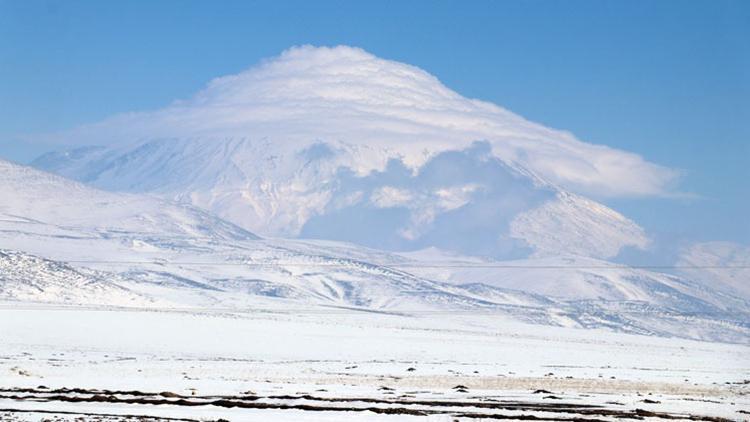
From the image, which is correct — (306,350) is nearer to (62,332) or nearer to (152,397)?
(62,332)

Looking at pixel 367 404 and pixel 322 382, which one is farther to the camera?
pixel 322 382

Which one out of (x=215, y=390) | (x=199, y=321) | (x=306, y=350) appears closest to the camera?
(x=215, y=390)

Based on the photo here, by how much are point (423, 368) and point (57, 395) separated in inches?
1527

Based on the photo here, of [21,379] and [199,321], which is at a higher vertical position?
[199,321]

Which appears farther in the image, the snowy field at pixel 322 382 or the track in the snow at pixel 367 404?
the snowy field at pixel 322 382

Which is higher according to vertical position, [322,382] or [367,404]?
[322,382]

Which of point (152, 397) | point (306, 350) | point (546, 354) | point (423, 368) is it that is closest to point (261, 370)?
point (423, 368)

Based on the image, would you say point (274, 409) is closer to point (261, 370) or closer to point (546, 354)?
point (261, 370)

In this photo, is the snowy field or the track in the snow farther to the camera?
the snowy field

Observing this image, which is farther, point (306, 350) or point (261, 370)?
point (306, 350)

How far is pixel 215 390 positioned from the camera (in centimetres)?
6388

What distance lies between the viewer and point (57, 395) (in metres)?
59.3

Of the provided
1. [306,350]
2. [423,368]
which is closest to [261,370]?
[423,368]

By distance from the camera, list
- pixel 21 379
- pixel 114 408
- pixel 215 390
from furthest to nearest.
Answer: pixel 21 379 → pixel 215 390 → pixel 114 408
